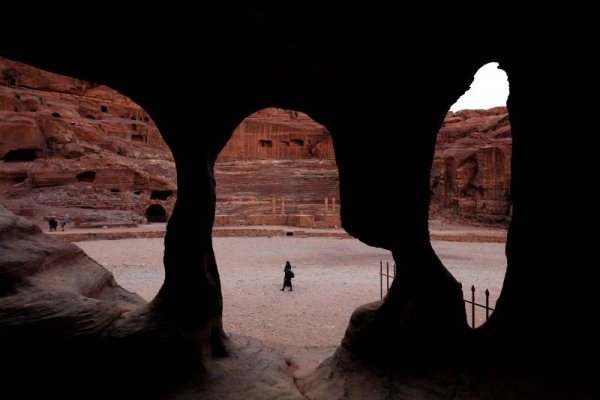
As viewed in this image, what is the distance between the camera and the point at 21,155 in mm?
34875

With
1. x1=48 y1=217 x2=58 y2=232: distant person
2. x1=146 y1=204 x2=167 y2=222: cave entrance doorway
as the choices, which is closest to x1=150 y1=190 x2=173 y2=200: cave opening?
x1=146 y1=204 x2=167 y2=222: cave entrance doorway

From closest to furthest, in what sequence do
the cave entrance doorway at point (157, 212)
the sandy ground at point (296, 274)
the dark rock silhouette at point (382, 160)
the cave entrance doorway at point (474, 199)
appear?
the dark rock silhouette at point (382, 160) < the sandy ground at point (296, 274) < the cave entrance doorway at point (474, 199) < the cave entrance doorway at point (157, 212)

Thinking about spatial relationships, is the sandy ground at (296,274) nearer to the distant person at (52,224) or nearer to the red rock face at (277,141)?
the distant person at (52,224)

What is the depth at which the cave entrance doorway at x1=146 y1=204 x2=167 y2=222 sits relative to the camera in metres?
33.0

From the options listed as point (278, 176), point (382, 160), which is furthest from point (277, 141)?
point (382, 160)

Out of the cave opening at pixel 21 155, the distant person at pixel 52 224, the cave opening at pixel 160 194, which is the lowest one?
the distant person at pixel 52 224

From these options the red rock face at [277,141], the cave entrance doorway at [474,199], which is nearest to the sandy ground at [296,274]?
the cave entrance doorway at [474,199]

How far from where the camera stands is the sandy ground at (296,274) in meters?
8.21

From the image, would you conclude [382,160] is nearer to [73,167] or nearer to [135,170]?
[135,170]

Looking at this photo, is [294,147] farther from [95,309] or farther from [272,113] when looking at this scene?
[95,309]

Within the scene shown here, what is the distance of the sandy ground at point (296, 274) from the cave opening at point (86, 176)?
14.0m

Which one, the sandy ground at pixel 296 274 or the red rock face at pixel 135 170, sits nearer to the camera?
the sandy ground at pixel 296 274

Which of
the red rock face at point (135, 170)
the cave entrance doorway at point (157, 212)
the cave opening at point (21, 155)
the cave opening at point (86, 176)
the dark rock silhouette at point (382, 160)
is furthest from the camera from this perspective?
the cave opening at point (21, 155)

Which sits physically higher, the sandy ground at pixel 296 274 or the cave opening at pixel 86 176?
Result: the cave opening at pixel 86 176
